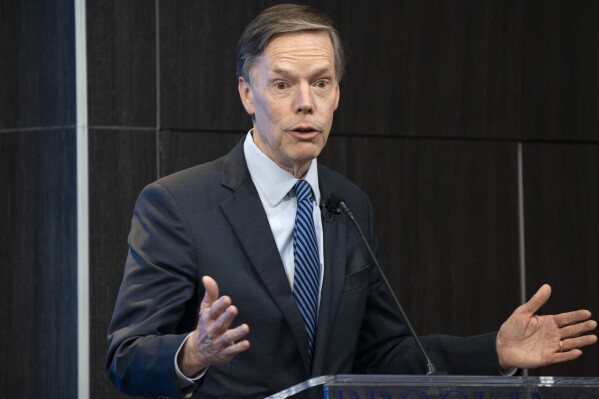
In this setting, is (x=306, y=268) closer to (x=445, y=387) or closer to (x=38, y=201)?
(x=445, y=387)

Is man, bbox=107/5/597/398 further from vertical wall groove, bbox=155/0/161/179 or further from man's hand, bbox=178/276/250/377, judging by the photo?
vertical wall groove, bbox=155/0/161/179

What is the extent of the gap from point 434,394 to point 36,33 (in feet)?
7.23

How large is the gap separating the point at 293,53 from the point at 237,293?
0.61 meters

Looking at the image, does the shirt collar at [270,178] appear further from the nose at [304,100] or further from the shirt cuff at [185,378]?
the shirt cuff at [185,378]

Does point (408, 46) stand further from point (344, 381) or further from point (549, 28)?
point (344, 381)

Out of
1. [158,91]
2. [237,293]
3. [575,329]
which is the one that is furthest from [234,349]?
[158,91]

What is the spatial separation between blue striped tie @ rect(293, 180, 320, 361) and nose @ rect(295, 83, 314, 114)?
0.23 meters

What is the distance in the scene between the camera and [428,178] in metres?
4.08

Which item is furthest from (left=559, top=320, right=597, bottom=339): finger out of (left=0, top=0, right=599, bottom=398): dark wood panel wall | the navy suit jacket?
(left=0, top=0, right=599, bottom=398): dark wood panel wall

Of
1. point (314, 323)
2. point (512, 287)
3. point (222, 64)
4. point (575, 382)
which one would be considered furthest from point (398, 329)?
point (512, 287)

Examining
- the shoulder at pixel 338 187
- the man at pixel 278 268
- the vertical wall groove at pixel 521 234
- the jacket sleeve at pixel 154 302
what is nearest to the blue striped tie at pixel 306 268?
the man at pixel 278 268

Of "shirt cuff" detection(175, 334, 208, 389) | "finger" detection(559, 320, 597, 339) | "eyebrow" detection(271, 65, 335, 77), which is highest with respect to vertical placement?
"eyebrow" detection(271, 65, 335, 77)

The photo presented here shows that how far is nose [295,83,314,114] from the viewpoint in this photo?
8.26 ft

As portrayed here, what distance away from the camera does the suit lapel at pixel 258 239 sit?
2406 mm
